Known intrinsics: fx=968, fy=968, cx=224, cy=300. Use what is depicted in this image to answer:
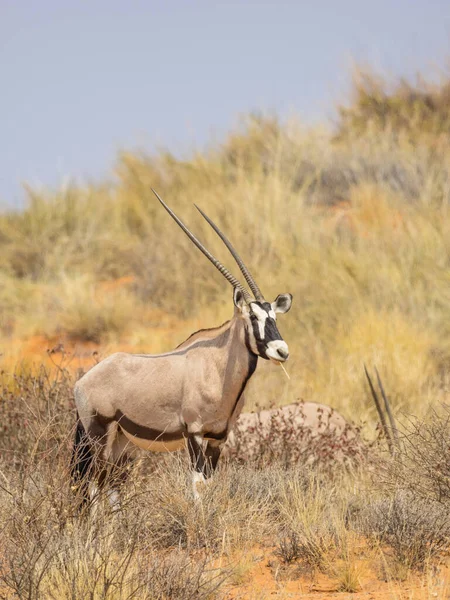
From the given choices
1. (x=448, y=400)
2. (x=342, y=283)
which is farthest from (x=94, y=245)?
(x=448, y=400)

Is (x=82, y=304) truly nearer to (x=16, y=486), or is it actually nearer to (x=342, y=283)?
(x=342, y=283)

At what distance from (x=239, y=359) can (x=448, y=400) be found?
4.13m

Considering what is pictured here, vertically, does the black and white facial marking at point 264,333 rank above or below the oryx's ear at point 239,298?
below

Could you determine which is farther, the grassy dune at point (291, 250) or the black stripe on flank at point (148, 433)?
the grassy dune at point (291, 250)

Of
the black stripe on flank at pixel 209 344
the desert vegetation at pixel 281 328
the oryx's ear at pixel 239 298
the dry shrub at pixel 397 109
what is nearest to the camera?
the desert vegetation at pixel 281 328

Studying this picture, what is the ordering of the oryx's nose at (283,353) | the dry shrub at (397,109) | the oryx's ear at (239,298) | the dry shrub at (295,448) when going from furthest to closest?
the dry shrub at (397,109), the dry shrub at (295,448), the oryx's ear at (239,298), the oryx's nose at (283,353)

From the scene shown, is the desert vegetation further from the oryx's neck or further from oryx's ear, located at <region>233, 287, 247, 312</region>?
oryx's ear, located at <region>233, 287, 247, 312</region>

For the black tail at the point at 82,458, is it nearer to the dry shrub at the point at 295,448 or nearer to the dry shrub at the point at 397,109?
the dry shrub at the point at 295,448

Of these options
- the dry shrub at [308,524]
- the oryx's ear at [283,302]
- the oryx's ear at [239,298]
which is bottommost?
the dry shrub at [308,524]

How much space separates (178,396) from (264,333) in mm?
663

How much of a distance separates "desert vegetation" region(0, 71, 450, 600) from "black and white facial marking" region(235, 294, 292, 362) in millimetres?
894

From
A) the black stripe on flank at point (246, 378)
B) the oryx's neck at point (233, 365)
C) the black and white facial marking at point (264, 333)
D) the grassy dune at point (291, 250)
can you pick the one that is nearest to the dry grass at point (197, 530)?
the black stripe on flank at point (246, 378)

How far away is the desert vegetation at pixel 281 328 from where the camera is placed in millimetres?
5051

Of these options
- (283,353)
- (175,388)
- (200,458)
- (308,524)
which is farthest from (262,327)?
(308,524)
